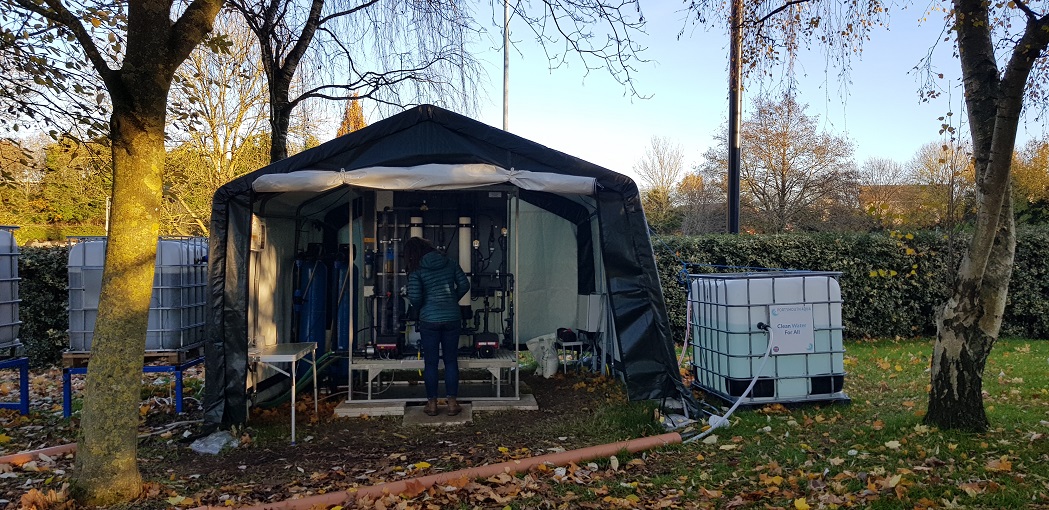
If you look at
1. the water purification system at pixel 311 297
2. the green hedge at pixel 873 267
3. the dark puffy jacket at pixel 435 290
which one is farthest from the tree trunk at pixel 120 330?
the green hedge at pixel 873 267

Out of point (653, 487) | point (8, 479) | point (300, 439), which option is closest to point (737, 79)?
point (653, 487)

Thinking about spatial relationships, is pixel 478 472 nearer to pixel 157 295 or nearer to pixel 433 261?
pixel 433 261

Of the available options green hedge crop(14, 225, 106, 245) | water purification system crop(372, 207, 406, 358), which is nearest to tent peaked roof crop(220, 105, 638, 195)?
water purification system crop(372, 207, 406, 358)

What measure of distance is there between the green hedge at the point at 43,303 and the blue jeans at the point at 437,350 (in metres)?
6.48

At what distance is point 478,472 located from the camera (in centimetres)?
467

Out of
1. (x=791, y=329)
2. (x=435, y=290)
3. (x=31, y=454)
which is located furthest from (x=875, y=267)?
(x=31, y=454)

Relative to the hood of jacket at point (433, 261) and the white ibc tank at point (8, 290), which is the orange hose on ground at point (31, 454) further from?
the hood of jacket at point (433, 261)

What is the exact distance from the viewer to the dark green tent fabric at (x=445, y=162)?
5.85 m

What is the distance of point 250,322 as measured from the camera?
632cm

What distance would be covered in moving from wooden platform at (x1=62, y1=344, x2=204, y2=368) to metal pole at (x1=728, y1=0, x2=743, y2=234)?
591cm

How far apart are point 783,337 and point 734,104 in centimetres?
380

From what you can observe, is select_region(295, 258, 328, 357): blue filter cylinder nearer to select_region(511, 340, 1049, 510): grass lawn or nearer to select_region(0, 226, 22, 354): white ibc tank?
select_region(0, 226, 22, 354): white ibc tank

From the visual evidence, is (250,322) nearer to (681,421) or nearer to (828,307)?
(681,421)

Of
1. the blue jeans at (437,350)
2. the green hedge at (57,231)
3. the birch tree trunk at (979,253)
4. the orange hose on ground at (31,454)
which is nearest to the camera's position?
the birch tree trunk at (979,253)
